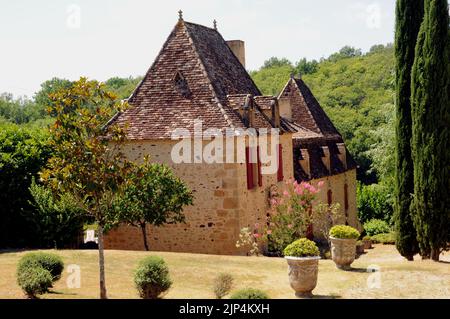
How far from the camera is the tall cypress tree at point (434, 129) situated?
19.5 meters

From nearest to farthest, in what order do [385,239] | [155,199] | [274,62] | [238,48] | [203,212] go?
1. [155,199]
2. [203,212]
3. [238,48]
4. [385,239]
5. [274,62]

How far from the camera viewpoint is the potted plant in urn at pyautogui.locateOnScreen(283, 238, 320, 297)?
14539 mm

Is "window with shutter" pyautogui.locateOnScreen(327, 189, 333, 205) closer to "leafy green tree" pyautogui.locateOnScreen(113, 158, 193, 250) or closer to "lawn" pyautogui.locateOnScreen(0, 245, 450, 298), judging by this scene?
"leafy green tree" pyautogui.locateOnScreen(113, 158, 193, 250)

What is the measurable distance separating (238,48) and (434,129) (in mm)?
13757

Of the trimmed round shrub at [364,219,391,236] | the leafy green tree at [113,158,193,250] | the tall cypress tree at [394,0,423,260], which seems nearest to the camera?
the tall cypress tree at [394,0,423,260]

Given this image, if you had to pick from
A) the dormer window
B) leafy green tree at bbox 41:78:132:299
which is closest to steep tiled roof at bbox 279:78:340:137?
the dormer window

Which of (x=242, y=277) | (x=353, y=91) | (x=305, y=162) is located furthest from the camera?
(x=353, y=91)

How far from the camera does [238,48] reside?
103 feet

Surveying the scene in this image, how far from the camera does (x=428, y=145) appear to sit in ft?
64.5

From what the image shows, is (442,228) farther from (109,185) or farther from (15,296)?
(15,296)

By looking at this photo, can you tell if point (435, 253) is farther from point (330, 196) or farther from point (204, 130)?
point (330, 196)

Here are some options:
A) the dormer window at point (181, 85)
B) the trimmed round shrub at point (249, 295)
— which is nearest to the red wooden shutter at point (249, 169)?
the dormer window at point (181, 85)

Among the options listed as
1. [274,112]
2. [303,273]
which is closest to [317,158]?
[274,112]

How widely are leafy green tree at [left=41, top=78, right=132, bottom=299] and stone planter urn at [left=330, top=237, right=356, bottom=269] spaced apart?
22.5 feet
